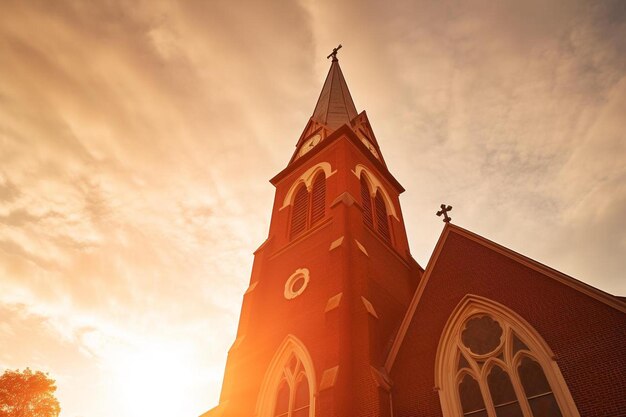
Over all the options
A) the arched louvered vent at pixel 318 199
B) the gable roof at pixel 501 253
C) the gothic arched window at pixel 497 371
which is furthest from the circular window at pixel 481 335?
the arched louvered vent at pixel 318 199

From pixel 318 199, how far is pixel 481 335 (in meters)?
10.3

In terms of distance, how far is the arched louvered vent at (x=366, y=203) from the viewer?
1726cm

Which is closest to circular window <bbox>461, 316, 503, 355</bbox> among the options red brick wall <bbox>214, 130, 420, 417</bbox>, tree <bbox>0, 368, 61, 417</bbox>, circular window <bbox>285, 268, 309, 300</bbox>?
red brick wall <bbox>214, 130, 420, 417</bbox>

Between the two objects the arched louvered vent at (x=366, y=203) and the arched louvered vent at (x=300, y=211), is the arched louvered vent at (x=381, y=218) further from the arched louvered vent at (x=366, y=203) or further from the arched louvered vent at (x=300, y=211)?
the arched louvered vent at (x=300, y=211)

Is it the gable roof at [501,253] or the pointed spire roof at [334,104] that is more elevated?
the pointed spire roof at [334,104]

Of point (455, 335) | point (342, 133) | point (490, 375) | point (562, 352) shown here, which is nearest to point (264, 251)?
point (342, 133)

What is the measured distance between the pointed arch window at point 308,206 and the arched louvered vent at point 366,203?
74.6 inches

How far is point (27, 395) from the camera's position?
24531 mm

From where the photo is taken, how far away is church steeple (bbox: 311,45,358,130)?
26.4 meters

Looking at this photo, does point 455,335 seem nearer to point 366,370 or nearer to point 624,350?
point 366,370

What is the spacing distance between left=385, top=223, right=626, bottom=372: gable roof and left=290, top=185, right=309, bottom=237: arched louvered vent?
23.3 feet

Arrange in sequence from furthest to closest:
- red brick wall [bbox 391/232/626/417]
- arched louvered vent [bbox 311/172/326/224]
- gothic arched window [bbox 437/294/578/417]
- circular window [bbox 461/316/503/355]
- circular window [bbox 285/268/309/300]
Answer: arched louvered vent [bbox 311/172/326/224] < circular window [bbox 285/268/309/300] < circular window [bbox 461/316/503/355] < gothic arched window [bbox 437/294/578/417] < red brick wall [bbox 391/232/626/417]

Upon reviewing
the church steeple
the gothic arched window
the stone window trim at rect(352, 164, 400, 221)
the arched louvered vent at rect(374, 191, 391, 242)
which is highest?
the church steeple

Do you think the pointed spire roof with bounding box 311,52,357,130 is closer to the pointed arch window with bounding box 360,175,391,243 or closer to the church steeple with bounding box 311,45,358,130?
the church steeple with bounding box 311,45,358,130
